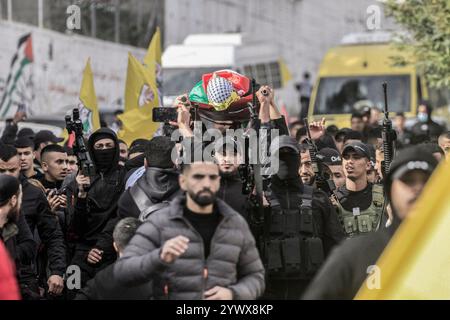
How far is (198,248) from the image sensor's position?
6.50m

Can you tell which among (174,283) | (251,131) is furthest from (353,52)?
(174,283)

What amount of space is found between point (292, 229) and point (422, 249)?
141 inches

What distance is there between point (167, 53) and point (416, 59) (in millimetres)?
8682

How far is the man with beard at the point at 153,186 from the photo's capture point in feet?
26.6

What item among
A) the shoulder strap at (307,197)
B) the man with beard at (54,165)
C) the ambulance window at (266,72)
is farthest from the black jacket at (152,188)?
the ambulance window at (266,72)

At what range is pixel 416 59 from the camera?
19484mm

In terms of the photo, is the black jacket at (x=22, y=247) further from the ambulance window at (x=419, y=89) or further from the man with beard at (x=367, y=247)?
the ambulance window at (x=419, y=89)

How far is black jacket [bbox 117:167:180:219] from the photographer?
811 centimetres

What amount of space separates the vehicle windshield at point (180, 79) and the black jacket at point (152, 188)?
658 inches

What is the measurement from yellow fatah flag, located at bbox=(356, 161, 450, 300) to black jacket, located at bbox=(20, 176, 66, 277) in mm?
5144

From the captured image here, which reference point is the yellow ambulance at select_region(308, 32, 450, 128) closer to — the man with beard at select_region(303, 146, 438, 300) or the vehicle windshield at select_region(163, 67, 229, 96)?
the vehicle windshield at select_region(163, 67, 229, 96)

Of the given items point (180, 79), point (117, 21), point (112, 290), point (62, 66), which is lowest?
point (112, 290)

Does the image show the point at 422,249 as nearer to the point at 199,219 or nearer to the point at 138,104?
the point at 199,219

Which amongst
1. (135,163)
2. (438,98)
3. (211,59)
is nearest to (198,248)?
(135,163)
